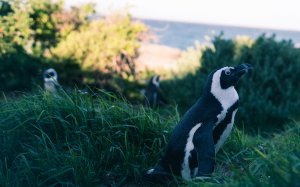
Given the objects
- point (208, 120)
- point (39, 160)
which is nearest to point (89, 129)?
point (39, 160)

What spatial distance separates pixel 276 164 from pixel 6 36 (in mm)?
7921

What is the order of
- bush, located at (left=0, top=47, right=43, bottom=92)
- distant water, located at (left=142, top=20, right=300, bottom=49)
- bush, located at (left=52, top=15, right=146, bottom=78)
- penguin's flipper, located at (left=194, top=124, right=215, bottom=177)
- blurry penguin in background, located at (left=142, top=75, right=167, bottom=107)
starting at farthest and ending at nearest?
distant water, located at (left=142, top=20, right=300, bottom=49) → bush, located at (left=52, top=15, right=146, bottom=78) → blurry penguin in background, located at (left=142, top=75, right=167, bottom=107) → bush, located at (left=0, top=47, right=43, bottom=92) → penguin's flipper, located at (left=194, top=124, right=215, bottom=177)

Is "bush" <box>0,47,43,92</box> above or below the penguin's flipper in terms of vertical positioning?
below

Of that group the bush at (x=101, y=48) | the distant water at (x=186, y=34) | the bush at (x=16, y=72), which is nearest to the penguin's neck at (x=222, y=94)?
the bush at (x=16, y=72)

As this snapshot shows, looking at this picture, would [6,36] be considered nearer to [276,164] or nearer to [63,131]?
[63,131]

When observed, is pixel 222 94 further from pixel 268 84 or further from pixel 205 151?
pixel 268 84

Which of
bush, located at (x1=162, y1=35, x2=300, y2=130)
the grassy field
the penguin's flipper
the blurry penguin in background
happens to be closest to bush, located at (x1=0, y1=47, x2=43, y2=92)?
the blurry penguin in background

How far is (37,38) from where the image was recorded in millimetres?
11125

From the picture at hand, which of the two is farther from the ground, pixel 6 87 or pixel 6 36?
pixel 6 36

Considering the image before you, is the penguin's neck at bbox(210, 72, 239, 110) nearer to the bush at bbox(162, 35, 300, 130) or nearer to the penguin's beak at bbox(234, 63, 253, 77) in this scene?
the penguin's beak at bbox(234, 63, 253, 77)

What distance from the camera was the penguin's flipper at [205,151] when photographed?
3.29m

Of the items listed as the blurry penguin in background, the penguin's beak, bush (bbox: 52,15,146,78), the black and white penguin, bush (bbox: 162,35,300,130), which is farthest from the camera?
bush (bbox: 52,15,146,78)

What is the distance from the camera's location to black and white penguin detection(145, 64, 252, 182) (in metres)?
3.50

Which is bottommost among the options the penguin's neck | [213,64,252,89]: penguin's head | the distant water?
the distant water
